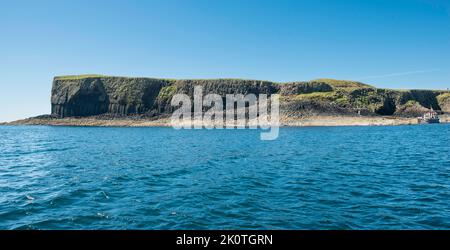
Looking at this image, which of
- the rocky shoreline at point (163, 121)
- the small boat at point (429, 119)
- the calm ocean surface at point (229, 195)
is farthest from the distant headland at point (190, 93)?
the calm ocean surface at point (229, 195)

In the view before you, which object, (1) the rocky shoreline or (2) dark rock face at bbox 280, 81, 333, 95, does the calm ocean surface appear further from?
(2) dark rock face at bbox 280, 81, 333, 95

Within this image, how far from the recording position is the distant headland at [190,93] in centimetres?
13975

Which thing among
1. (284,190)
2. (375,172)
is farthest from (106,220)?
(375,172)

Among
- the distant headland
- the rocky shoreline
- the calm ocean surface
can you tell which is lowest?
the calm ocean surface

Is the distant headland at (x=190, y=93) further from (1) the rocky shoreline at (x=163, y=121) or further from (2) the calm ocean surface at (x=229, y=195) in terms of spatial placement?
(2) the calm ocean surface at (x=229, y=195)

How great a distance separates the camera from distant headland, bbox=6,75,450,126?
140 metres

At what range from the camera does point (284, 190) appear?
17.7 meters

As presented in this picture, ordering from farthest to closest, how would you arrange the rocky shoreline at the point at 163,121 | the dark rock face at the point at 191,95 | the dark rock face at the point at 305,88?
the dark rock face at the point at 305,88
the dark rock face at the point at 191,95
the rocky shoreline at the point at 163,121

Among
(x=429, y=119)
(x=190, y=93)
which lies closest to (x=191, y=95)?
(x=190, y=93)

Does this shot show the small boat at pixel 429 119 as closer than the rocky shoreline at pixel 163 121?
No

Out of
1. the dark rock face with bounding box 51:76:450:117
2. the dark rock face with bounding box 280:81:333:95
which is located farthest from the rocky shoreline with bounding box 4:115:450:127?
the dark rock face with bounding box 280:81:333:95
